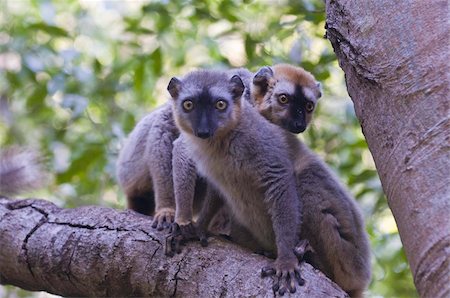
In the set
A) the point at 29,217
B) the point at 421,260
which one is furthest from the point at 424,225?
the point at 29,217

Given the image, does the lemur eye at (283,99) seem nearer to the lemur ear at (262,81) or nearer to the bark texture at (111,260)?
the lemur ear at (262,81)

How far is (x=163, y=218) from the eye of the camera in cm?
589

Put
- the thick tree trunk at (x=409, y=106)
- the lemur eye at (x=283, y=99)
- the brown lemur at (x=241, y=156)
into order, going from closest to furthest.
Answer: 1. the thick tree trunk at (x=409, y=106)
2. the brown lemur at (x=241, y=156)
3. the lemur eye at (x=283, y=99)

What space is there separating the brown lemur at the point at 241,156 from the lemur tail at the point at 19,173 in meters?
1.77

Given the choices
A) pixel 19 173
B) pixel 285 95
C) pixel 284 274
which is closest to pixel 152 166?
pixel 19 173

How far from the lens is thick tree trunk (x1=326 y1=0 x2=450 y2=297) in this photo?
3623 millimetres

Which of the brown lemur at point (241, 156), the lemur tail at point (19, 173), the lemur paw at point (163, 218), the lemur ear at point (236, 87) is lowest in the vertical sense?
the lemur tail at point (19, 173)

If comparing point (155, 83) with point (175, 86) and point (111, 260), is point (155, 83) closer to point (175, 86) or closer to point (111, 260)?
point (175, 86)

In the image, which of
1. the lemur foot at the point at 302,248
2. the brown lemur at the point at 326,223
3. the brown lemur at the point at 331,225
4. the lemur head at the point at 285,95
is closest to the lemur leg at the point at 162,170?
the brown lemur at the point at 326,223

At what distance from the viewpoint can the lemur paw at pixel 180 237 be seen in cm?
516

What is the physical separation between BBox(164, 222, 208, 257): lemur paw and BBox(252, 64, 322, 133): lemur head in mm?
1617

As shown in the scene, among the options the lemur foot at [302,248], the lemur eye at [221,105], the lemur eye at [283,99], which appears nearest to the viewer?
the lemur foot at [302,248]

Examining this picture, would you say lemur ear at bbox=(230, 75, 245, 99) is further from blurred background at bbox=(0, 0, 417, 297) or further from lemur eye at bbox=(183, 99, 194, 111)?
blurred background at bbox=(0, 0, 417, 297)

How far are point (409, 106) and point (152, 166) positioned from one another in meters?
3.24
